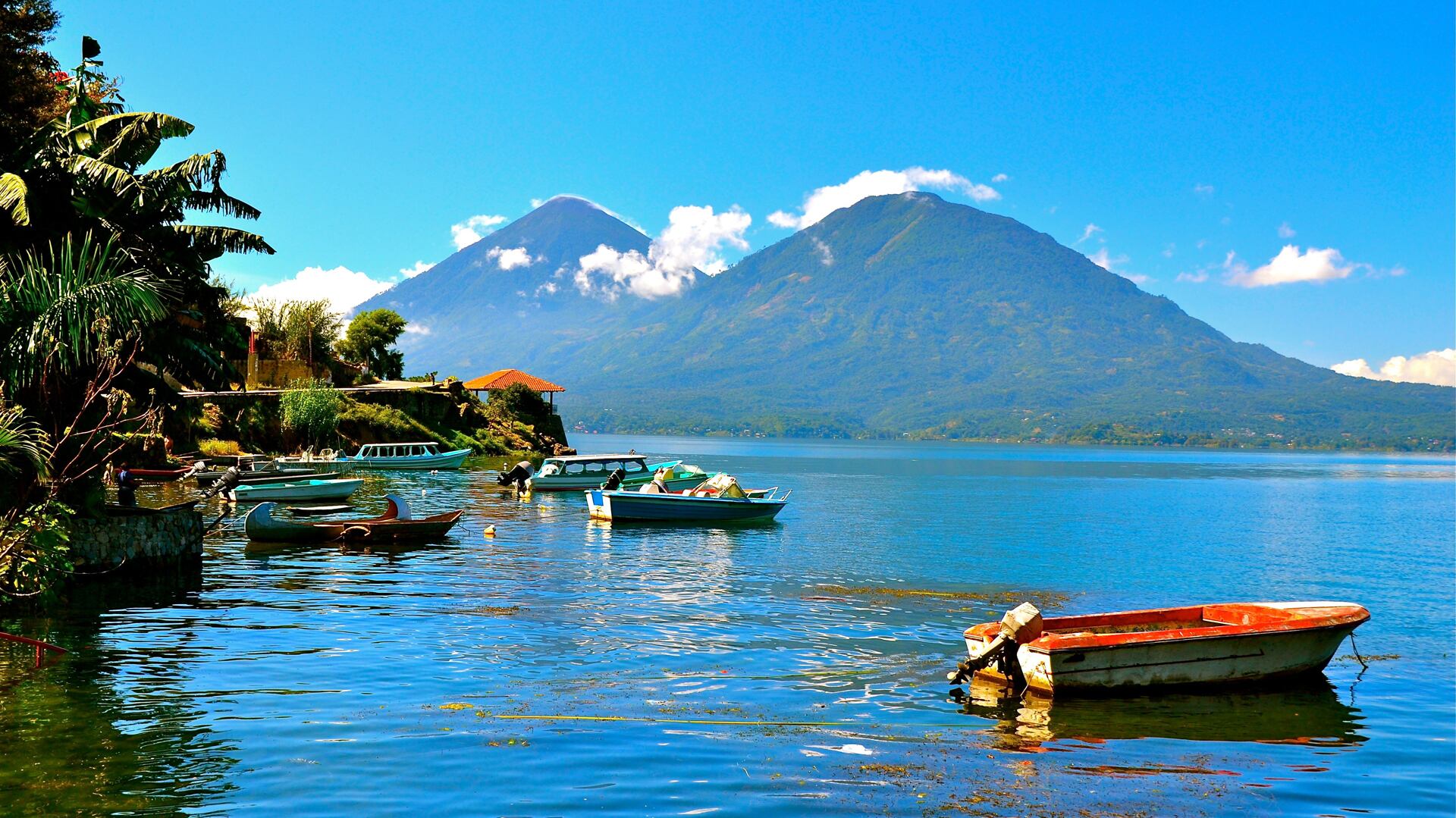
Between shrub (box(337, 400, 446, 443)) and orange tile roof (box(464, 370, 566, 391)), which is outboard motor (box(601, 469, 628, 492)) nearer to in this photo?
shrub (box(337, 400, 446, 443))

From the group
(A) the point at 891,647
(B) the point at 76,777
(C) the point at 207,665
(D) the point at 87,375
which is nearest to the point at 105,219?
(D) the point at 87,375

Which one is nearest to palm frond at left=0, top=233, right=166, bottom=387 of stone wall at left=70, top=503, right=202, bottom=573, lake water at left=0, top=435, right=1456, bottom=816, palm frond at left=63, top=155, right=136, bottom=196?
lake water at left=0, top=435, right=1456, bottom=816

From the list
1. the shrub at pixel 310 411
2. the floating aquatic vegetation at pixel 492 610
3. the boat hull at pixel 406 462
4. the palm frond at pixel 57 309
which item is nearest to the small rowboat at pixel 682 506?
the floating aquatic vegetation at pixel 492 610

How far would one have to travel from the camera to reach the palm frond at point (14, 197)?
17938 mm

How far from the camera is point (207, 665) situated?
16.1 metres

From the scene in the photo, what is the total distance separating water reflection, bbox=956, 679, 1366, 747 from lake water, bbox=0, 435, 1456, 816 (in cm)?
7

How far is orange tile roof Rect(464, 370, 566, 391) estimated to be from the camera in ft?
359

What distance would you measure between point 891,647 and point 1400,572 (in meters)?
28.3

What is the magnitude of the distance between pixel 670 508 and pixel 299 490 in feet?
53.4

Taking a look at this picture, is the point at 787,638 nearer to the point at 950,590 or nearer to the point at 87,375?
the point at 950,590

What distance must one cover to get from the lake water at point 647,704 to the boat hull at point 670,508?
934 centimetres

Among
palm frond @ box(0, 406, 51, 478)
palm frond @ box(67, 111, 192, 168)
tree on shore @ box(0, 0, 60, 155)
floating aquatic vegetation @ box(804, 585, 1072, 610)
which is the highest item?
tree on shore @ box(0, 0, 60, 155)

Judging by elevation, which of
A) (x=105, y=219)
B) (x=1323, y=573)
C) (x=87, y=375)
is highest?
(x=105, y=219)

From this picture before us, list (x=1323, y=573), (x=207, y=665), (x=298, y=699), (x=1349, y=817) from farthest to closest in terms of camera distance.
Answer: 1. (x=1323, y=573)
2. (x=207, y=665)
3. (x=298, y=699)
4. (x=1349, y=817)
